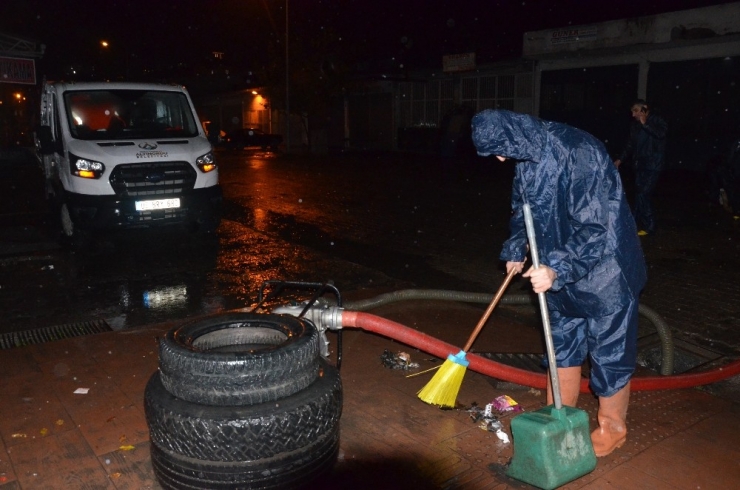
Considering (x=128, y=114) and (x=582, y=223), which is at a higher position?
(x=128, y=114)

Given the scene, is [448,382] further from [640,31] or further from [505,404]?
[640,31]

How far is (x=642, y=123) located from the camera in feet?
30.6

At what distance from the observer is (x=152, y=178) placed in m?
8.26

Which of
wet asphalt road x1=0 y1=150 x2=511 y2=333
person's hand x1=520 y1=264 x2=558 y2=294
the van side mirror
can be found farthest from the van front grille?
person's hand x1=520 y1=264 x2=558 y2=294

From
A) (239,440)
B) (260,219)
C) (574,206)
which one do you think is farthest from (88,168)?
(574,206)

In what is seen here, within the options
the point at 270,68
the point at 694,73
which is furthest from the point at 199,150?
the point at 270,68

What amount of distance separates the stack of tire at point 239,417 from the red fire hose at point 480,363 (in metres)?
1.19

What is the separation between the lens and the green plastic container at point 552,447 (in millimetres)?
2938

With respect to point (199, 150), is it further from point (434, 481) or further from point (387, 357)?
point (434, 481)

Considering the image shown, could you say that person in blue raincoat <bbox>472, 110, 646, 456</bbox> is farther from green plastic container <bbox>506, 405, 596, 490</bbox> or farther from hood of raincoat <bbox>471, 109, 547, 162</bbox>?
green plastic container <bbox>506, 405, 596, 490</bbox>

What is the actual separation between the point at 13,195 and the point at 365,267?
39.0ft

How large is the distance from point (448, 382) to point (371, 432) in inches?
21.7

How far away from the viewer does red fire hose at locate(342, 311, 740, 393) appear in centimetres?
394

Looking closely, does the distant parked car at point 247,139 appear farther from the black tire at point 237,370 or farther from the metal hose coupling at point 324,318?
the black tire at point 237,370
